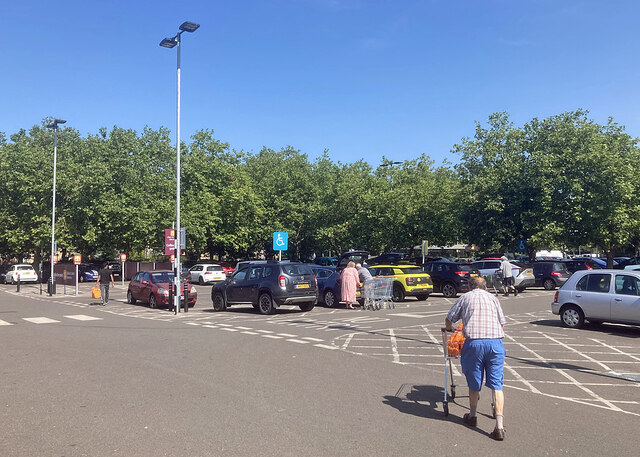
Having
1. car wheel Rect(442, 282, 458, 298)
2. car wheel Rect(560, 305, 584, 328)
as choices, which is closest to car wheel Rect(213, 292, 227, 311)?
car wheel Rect(442, 282, 458, 298)

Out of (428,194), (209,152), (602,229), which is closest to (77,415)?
(602,229)

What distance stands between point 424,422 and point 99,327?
11637 mm

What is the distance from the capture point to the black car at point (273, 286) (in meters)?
18.1

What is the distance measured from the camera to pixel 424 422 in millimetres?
6133

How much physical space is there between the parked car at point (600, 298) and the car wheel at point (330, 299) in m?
8.79

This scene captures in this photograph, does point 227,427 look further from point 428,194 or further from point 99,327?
point 428,194

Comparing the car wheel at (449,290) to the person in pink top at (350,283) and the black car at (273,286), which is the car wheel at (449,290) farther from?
the black car at (273,286)

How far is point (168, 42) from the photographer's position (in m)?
20.7

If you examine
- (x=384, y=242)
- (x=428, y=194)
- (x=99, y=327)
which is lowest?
(x=99, y=327)

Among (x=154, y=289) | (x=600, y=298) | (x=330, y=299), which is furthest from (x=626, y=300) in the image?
(x=154, y=289)

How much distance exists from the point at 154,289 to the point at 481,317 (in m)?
18.7

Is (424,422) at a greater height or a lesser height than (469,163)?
lesser

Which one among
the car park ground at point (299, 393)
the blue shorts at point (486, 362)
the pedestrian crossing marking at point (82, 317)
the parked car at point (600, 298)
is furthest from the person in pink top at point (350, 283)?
the blue shorts at point (486, 362)

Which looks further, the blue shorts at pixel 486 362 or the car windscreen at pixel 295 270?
the car windscreen at pixel 295 270
